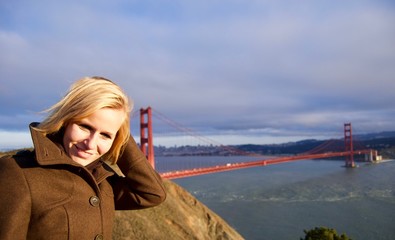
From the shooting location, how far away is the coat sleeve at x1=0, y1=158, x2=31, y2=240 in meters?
1.02

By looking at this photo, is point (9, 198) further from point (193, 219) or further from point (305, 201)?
point (305, 201)

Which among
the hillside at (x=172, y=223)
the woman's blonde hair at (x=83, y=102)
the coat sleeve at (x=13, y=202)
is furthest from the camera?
the hillside at (x=172, y=223)

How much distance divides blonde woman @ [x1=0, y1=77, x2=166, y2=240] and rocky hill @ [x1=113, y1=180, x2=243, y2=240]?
5579mm

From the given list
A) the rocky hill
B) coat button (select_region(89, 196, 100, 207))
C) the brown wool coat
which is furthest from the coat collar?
the rocky hill

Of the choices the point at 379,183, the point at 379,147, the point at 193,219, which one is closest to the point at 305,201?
the point at 379,183

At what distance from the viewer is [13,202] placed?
1.03 meters

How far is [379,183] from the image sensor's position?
34.2m

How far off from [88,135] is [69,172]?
0.43 ft

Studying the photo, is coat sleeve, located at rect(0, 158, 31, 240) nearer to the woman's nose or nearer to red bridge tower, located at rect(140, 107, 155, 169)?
the woman's nose

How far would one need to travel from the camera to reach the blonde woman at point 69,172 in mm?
1058

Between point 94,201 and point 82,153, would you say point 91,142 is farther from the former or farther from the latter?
point 94,201

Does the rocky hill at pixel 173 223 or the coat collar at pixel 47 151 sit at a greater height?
the coat collar at pixel 47 151

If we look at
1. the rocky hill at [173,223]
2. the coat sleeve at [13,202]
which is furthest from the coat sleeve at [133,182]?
the rocky hill at [173,223]

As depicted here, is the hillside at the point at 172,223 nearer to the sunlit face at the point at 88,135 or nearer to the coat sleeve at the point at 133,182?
the coat sleeve at the point at 133,182
